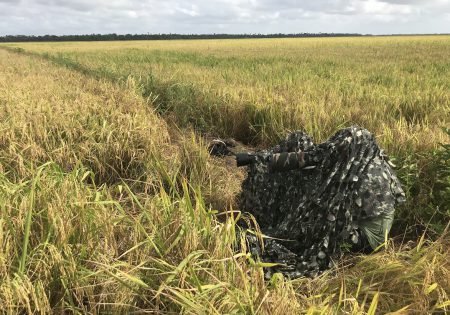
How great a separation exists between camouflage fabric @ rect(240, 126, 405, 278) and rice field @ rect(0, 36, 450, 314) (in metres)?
0.16

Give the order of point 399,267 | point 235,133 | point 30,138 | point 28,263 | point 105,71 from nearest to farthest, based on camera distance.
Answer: point 28,263
point 399,267
point 30,138
point 235,133
point 105,71

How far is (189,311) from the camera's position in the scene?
4.23 ft

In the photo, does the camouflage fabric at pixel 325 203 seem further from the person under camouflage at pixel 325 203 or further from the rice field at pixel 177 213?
the rice field at pixel 177 213

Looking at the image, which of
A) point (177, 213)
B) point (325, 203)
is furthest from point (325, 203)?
point (177, 213)

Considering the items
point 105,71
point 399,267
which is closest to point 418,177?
point 399,267

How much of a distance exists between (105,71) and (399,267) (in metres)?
10.2

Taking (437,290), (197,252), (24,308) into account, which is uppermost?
(197,252)

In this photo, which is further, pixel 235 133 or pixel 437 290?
pixel 235 133

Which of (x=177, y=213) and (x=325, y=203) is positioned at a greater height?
(x=177, y=213)

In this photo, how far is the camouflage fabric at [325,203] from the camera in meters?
2.27

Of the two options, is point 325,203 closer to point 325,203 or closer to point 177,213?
point 325,203

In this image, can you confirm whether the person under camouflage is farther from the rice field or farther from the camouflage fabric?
the rice field

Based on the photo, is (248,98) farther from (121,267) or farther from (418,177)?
(121,267)

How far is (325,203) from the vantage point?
2385mm
